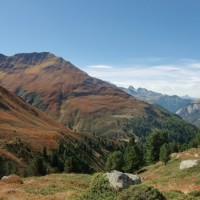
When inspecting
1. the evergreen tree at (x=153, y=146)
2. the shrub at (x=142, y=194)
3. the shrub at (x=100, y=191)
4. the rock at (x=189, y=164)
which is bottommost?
the evergreen tree at (x=153, y=146)

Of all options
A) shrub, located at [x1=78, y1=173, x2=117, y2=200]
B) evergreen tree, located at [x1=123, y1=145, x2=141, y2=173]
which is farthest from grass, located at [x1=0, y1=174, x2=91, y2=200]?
evergreen tree, located at [x1=123, y1=145, x2=141, y2=173]

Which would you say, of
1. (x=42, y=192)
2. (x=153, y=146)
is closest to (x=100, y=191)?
(x=42, y=192)

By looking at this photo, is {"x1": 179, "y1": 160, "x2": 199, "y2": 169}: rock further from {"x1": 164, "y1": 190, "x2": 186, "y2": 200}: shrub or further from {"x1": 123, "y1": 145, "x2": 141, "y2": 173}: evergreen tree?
{"x1": 123, "y1": 145, "x2": 141, "y2": 173}: evergreen tree

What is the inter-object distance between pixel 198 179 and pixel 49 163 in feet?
258

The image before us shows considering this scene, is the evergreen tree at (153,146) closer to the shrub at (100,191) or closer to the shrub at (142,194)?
the shrub at (100,191)

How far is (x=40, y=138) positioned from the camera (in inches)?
6540

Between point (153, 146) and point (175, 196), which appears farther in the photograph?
point (153, 146)

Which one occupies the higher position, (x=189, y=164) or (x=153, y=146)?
(x=189, y=164)

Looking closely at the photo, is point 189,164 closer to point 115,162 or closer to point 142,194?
point 142,194

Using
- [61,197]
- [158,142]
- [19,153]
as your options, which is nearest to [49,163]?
[19,153]

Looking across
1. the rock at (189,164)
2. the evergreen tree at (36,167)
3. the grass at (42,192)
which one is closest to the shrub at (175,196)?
the grass at (42,192)

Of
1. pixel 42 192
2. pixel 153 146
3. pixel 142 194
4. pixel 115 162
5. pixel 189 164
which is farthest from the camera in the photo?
pixel 153 146

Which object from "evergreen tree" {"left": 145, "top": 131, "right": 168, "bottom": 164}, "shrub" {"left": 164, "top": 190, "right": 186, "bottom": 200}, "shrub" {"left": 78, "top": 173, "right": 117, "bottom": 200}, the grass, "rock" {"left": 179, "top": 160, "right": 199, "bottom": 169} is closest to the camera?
"shrub" {"left": 78, "top": 173, "right": 117, "bottom": 200}

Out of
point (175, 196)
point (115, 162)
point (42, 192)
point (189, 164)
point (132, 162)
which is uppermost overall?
point (175, 196)
